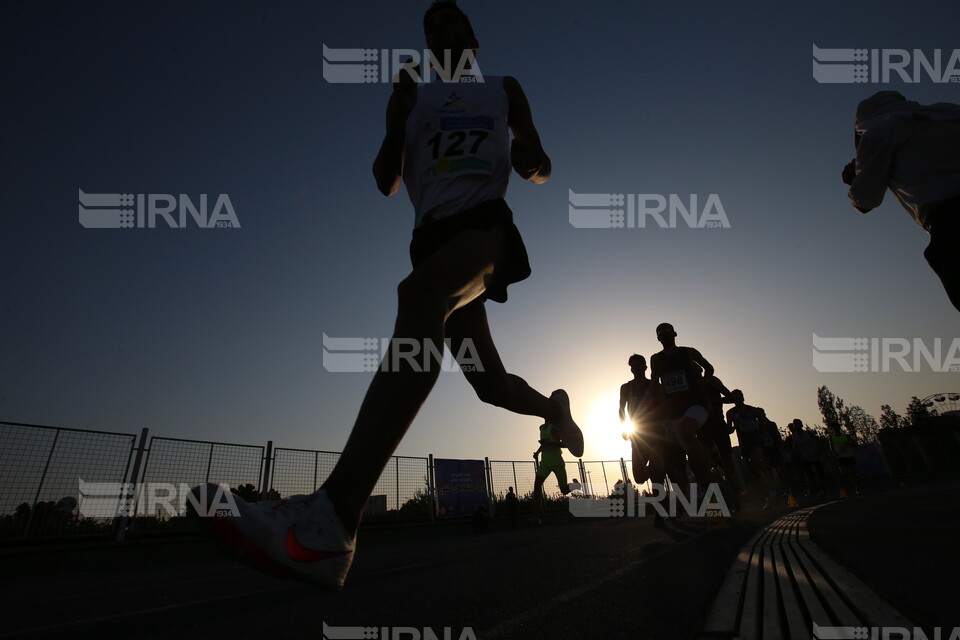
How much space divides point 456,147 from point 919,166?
2267 mm

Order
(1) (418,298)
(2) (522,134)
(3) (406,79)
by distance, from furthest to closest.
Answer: (2) (522,134), (3) (406,79), (1) (418,298)

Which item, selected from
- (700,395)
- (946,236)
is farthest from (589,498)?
(946,236)

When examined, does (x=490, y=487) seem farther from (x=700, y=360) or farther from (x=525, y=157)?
(x=525, y=157)

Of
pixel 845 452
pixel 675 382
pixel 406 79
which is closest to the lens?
pixel 406 79

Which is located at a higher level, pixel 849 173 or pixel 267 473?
pixel 849 173

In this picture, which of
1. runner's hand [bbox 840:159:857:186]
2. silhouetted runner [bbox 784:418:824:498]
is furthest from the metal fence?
silhouetted runner [bbox 784:418:824:498]

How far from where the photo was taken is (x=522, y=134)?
2332 mm

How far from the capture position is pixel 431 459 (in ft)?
39.6

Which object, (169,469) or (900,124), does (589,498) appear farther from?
(900,124)

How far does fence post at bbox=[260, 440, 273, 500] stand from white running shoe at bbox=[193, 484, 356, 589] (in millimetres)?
8632

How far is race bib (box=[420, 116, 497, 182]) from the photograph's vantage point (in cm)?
192

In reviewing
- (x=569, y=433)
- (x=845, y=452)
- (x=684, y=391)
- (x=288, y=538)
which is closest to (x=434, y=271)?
(x=288, y=538)

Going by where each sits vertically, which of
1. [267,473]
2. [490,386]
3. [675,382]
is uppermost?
[675,382]

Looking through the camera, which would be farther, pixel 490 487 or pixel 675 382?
pixel 490 487
